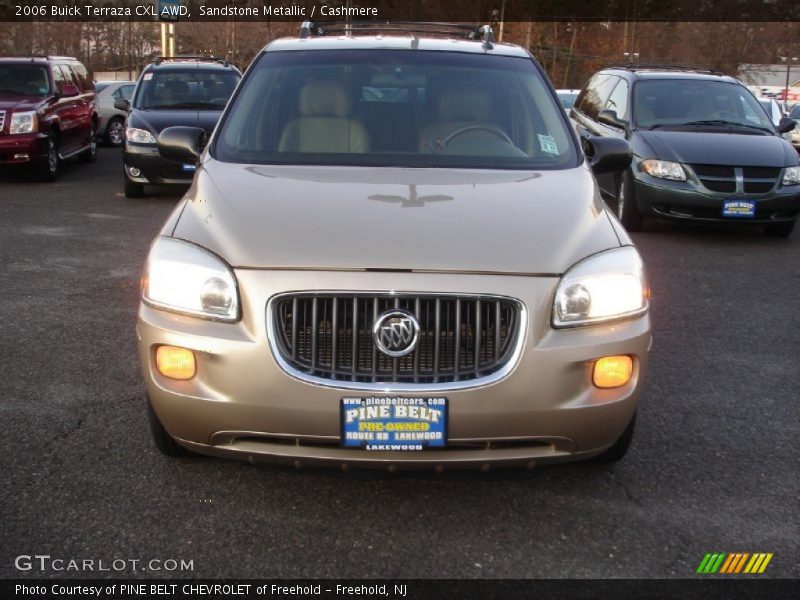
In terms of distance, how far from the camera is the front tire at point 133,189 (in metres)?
12.1

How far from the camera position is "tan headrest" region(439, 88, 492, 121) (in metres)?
4.59

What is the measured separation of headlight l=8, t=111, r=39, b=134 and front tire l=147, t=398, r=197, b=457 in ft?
33.9

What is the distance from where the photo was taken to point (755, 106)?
10680mm

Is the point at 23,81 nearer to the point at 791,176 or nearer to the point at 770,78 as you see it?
the point at 791,176

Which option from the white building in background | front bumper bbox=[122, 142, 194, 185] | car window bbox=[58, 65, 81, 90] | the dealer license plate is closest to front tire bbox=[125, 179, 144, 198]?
front bumper bbox=[122, 142, 194, 185]

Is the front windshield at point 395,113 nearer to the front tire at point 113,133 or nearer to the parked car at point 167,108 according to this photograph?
the parked car at point 167,108

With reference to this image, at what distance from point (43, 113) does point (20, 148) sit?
2.18 feet

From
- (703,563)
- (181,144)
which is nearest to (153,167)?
(181,144)

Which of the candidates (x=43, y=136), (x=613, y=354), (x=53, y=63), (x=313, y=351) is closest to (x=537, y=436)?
(x=613, y=354)

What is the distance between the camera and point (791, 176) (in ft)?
31.7

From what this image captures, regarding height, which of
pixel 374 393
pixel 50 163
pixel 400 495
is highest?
pixel 374 393

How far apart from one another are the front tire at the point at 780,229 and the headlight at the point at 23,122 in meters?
9.54

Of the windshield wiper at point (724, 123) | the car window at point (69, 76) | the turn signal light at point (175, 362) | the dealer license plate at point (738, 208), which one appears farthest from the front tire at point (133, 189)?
the turn signal light at point (175, 362)

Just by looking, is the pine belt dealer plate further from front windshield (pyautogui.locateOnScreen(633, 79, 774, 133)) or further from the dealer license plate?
front windshield (pyautogui.locateOnScreen(633, 79, 774, 133))
